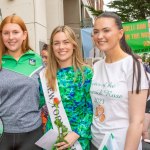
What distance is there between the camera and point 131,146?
7.36ft

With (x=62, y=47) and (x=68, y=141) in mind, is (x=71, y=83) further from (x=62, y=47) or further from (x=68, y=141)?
(x=68, y=141)

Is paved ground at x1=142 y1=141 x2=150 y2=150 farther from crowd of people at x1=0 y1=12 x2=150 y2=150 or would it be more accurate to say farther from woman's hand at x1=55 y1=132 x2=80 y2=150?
woman's hand at x1=55 y1=132 x2=80 y2=150

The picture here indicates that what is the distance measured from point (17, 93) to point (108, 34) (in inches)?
35.0

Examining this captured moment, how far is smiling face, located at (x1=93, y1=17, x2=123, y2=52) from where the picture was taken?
2400mm

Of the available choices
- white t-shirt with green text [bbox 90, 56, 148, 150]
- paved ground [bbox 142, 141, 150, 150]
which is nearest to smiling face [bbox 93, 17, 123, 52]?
white t-shirt with green text [bbox 90, 56, 148, 150]

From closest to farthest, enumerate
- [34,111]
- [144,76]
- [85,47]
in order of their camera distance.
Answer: [144,76]
[34,111]
[85,47]

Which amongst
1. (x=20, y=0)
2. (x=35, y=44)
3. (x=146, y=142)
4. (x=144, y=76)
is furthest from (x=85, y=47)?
(x=144, y=76)

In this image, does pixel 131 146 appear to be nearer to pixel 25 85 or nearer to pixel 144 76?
pixel 144 76

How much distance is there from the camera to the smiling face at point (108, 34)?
240 centimetres

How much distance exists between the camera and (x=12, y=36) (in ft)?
9.70

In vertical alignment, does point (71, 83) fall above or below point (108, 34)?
below

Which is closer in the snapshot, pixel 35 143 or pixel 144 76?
pixel 144 76

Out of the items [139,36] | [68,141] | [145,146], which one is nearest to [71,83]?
[68,141]

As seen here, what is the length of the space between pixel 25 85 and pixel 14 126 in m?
0.33
